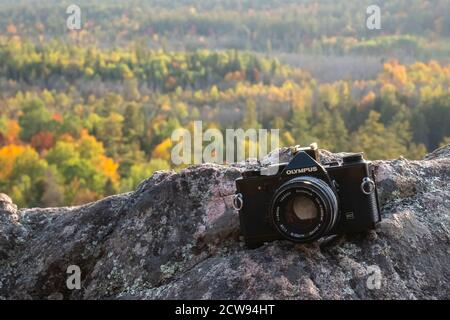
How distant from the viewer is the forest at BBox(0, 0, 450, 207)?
2384 inches

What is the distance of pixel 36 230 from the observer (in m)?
4.80

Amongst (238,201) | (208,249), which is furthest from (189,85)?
(238,201)

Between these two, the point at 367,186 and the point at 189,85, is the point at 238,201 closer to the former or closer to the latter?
the point at 367,186

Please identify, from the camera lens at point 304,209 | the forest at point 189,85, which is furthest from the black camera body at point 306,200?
the forest at point 189,85

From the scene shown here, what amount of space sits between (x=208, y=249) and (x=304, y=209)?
2.10 ft

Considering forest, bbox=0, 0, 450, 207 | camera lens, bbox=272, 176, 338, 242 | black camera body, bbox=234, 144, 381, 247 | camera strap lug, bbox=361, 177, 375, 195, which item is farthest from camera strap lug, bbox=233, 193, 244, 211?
forest, bbox=0, 0, 450, 207

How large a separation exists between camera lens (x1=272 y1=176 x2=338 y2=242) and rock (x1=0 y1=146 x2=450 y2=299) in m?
0.12

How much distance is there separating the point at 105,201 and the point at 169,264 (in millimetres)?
763

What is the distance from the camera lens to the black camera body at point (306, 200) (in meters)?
3.78

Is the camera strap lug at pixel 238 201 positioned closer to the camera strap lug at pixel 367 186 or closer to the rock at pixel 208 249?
the rock at pixel 208 249

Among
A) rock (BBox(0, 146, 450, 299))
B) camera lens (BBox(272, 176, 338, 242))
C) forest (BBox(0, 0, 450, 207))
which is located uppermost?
camera lens (BBox(272, 176, 338, 242))

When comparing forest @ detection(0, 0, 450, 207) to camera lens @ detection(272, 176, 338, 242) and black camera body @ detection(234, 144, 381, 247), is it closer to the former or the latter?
black camera body @ detection(234, 144, 381, 247)

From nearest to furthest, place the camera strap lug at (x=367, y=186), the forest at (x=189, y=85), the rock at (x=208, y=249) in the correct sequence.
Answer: the rock at (x=208, y=249) < the camera strap lug at (x=367, y=186) < the forest at (x=189, y=85)

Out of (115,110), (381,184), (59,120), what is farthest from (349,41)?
(381,184)
